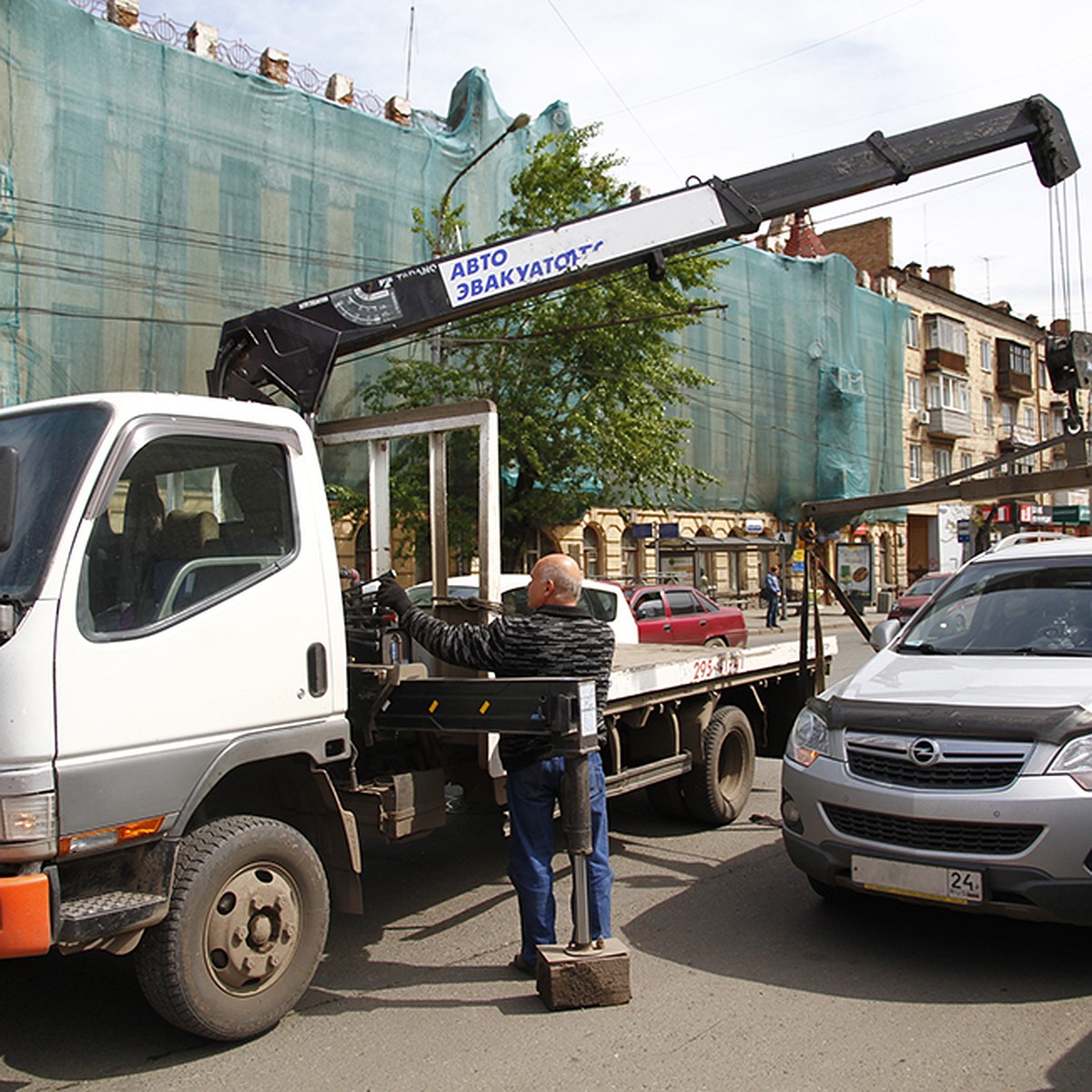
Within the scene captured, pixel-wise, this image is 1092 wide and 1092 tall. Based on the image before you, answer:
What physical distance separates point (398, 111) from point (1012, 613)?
22532 millimetres

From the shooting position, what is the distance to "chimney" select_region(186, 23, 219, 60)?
21.6 m

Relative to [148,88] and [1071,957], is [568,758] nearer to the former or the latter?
[1071,957]

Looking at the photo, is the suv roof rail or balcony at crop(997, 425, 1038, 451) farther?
balcony at crop(997, 425, 1038, 451)

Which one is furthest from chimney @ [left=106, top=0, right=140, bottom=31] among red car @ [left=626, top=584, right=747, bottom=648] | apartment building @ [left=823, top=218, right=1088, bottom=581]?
apartment building @ [left=823, top=218, right=1088, bottom=581]

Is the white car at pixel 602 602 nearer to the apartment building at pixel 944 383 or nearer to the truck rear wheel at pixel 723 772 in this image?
the truck rear wheel at pixel 723 772

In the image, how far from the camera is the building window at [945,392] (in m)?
49.4

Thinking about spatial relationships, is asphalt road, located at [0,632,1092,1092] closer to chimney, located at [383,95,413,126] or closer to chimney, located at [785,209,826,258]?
chimney, located at [383,95,413,126]

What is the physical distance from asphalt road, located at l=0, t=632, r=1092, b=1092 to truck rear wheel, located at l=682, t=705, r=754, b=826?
1.22 m

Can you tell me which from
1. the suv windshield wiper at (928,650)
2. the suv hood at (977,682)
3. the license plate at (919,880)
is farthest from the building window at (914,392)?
the license plate at (919,880)

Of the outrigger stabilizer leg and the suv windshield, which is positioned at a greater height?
the suv windshield

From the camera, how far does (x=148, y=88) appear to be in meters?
20.5

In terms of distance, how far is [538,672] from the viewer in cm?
469

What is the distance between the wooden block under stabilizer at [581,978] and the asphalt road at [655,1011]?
68 mm

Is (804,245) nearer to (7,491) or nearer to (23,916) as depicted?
(7,491)
